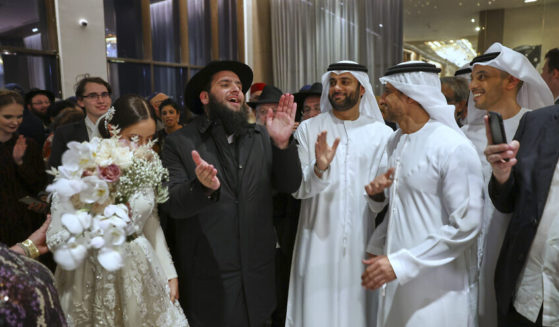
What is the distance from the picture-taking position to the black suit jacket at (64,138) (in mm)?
3053

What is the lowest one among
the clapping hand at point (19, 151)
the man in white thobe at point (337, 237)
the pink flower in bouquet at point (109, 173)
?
the man in white thobe at point (337, 237)

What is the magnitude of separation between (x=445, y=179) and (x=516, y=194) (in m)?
0.30

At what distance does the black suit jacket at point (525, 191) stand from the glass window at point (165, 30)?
7.53 m

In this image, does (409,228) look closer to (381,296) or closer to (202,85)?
(381,296)

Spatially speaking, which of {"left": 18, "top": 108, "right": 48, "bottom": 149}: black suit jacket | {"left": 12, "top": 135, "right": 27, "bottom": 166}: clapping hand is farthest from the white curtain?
{"left": 12, "top": 135, "right": 27, "bottom": 166}: clapping hand

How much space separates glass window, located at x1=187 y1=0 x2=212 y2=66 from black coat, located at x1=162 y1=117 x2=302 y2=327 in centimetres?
697

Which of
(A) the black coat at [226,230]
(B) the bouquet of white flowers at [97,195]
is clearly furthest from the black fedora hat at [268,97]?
(B) the bouquet of white flowers at [97,195]

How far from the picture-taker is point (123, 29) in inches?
287

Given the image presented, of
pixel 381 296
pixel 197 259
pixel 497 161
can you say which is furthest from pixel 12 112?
pixel 497 161

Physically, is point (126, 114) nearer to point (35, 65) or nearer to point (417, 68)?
point (417, 68)

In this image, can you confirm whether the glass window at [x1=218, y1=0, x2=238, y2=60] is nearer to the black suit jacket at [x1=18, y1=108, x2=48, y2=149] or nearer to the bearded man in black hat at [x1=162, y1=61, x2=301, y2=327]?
the black suit jacket at [x1=18, y1=108, x2=48, y2=149]

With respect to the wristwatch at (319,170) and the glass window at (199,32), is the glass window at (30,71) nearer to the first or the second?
the glass window at (199,32)

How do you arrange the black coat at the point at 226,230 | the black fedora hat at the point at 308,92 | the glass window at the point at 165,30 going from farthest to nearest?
1. the glass window at the point at 165,30
2. the black fedora hat at the point at 308,92
3. the black coat at the point at 226,230

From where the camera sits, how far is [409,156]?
6.59 ft
